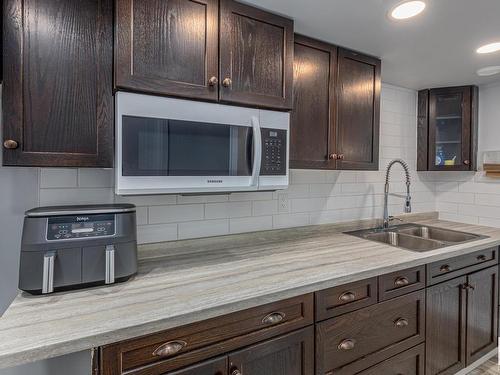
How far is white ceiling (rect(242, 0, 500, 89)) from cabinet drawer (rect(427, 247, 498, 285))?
132 centimetres

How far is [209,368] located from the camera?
1.00m

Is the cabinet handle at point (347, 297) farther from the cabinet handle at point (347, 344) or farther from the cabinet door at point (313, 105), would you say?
the cabinet door at point (313, 105)

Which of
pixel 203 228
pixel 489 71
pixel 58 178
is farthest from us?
pixel 489 71

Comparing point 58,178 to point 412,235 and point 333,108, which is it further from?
point 412,235

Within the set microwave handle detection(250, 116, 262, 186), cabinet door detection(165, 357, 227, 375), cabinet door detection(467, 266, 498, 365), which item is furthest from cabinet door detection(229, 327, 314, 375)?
cabinet door detection(467, 266, 498, 365)

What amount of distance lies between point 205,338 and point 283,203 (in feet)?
3.75

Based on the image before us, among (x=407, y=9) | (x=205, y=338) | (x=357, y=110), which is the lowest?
(x=205, y=338)

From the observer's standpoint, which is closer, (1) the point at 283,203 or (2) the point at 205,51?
(2) the point at 205,51

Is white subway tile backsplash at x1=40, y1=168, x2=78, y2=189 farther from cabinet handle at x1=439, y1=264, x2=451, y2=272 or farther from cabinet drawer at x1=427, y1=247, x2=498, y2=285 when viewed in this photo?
cabinet handle at x1=439, y1=264, x2=451, y2=272

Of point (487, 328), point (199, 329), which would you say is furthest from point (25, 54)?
point (487, 328)

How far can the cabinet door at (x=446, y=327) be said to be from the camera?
1668 mm

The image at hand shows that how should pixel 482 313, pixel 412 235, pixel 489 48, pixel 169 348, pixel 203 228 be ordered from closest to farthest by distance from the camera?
pixel 169 348, pixel 203 228, pixel 489 48, pixel 482 313, pixel 412 235

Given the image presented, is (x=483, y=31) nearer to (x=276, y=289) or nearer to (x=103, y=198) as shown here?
(x=276, y=289)

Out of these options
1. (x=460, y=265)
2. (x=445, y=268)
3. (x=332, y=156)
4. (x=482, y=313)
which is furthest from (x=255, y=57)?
(x=482, y=313)
